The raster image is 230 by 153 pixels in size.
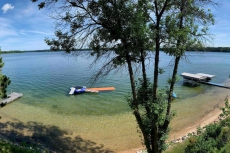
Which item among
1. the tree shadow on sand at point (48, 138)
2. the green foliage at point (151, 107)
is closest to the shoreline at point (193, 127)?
the tree shadow on sand at point (48, 138)

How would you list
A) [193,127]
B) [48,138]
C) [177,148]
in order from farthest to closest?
1. [193,127]
2. [48,138]
3. [177,148]

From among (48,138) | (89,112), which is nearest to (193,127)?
(89,112)

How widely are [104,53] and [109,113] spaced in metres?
11.3

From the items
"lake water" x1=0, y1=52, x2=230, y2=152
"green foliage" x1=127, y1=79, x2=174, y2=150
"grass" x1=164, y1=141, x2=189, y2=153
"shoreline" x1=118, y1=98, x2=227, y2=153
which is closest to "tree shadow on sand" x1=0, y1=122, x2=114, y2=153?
"lake water" x1=0, y1=52, x2=230, y2=152

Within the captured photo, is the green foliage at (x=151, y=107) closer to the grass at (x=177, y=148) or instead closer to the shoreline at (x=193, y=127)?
the grass at (x=177, y=148)

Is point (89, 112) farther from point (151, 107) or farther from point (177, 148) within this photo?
point (151, 107)

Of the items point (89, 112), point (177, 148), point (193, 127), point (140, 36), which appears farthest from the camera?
point (89, 112)

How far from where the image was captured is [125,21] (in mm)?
6750

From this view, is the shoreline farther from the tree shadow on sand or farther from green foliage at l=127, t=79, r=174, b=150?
green foliage at l=127, t=79, r=174, b=150

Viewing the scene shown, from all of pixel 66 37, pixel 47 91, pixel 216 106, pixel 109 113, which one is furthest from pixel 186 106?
pixel 47 91

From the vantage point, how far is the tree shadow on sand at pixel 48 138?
11.9m

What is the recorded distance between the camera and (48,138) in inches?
518

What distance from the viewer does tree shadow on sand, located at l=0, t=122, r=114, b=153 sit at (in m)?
11.9

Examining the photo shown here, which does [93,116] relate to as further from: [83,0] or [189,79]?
[189,79]
